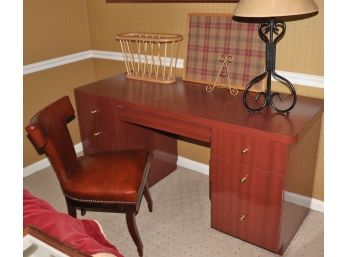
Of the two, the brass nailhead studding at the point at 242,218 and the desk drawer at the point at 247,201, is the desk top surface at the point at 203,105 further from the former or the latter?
the brass nailhead studding at the point at 242,218

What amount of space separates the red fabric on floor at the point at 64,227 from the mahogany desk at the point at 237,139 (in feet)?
2.59

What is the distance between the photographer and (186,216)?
2.44 meters

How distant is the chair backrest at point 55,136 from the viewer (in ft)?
6.04

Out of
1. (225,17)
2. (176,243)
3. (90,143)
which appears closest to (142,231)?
(176,243)

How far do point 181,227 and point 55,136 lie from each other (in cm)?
100

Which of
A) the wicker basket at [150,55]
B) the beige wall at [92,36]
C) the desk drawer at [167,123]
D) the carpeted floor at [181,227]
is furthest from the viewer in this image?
the wicker basket at [150,55]

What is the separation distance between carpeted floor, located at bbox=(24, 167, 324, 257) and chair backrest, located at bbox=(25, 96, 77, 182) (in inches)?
22.9

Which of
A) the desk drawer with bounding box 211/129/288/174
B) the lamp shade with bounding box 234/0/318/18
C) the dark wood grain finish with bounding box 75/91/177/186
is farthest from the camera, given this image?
the dark wood grain finish with bounding box 75/91/177/186

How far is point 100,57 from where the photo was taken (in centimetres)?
316

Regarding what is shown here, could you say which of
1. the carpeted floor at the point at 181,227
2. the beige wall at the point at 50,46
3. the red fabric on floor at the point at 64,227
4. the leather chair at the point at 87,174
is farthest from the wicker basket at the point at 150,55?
the red fabric on floor at the point at 64,227

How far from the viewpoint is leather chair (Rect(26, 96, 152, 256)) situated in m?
1.94

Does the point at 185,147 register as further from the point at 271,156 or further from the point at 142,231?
the point at 271,156

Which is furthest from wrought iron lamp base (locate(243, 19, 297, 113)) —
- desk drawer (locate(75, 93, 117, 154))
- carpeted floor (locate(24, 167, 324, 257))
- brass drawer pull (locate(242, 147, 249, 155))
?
desk drawer (locate(75, 93, 117, 154))

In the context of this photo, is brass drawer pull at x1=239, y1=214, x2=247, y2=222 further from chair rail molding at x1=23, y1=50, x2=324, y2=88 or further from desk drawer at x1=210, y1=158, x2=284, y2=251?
chair rail molding at x1=23, y1=50, x2=324, y2=88
